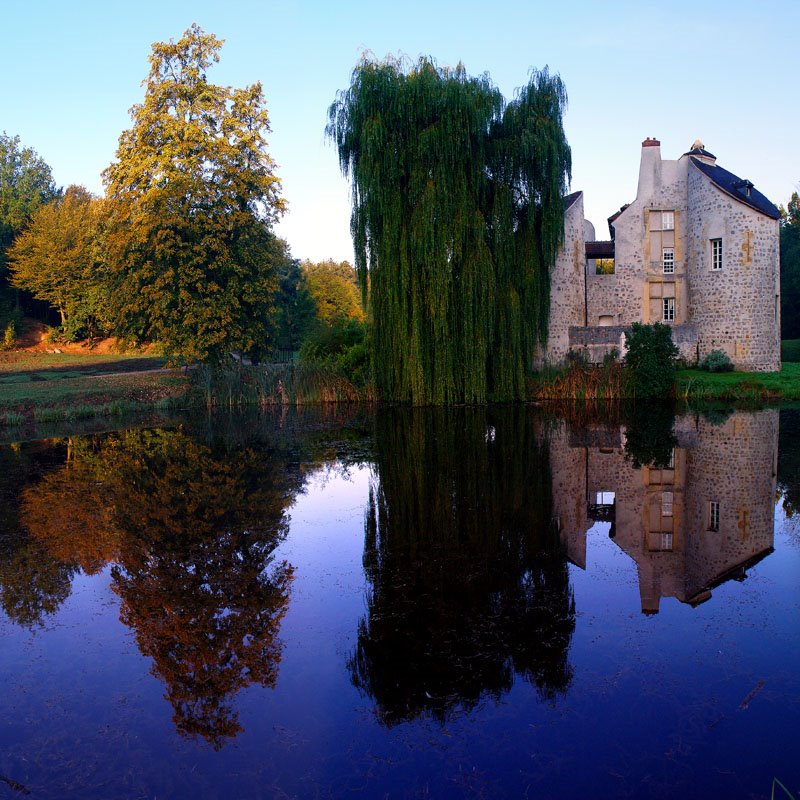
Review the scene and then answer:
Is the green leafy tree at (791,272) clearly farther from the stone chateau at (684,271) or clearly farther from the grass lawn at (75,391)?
the grass lawn at (75,391)

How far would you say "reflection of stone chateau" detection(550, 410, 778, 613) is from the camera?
6750 mm

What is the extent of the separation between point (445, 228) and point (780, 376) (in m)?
13.5

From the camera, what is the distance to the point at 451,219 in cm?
2111

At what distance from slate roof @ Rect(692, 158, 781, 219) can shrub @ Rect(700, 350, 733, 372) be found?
548cm

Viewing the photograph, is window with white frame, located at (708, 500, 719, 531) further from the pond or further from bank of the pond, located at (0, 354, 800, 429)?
bank of the pond, located at (0, 354, 800, 429)

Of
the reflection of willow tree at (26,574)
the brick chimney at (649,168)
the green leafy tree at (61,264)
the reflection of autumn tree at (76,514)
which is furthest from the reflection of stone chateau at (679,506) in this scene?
the green leafy tree at (61,264)

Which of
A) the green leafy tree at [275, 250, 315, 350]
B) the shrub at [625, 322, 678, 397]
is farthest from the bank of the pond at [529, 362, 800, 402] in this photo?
the green leafy tree at [275, 250, 315, 350]

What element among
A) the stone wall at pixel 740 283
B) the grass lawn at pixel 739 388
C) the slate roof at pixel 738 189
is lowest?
the grass lawn at pixel 739 388

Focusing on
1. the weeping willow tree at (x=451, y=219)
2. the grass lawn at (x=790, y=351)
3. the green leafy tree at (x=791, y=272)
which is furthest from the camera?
the green leafy tree at (x=791, y=272)

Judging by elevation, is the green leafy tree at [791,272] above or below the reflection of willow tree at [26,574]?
above

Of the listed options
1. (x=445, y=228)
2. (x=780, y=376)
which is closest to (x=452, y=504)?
(x=445, y=228)

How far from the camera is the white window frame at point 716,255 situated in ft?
90.7

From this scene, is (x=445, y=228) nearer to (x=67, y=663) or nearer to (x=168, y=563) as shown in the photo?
(x=168, y=563)

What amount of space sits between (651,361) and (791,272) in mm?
25250
